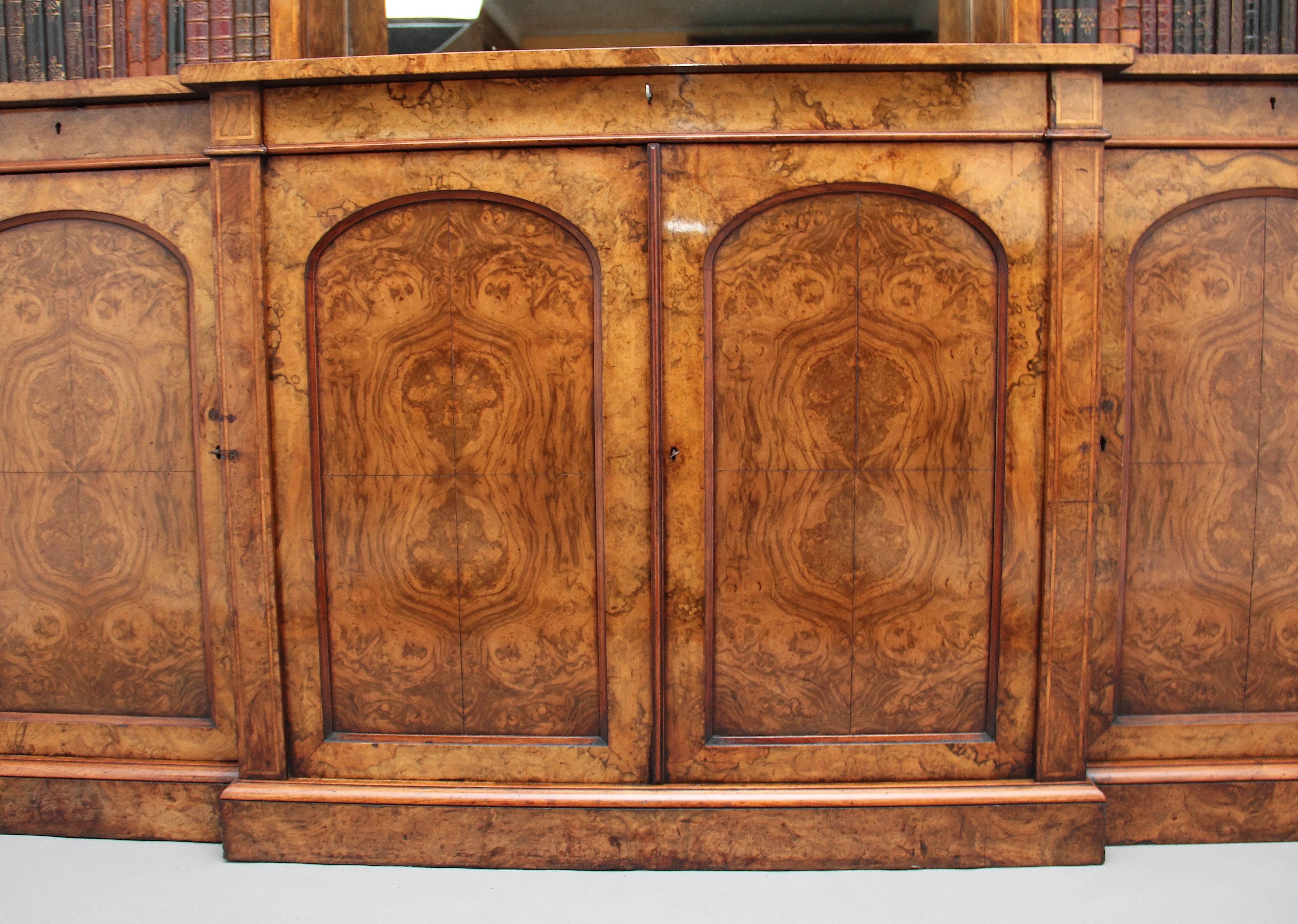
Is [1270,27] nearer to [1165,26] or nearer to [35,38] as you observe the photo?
[1165,26]

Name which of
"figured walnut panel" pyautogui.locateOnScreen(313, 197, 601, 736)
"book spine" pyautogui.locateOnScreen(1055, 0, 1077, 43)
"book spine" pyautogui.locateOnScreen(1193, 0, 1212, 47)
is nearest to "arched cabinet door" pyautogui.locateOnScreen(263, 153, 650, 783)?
"figured walnut panel" pyautogui.locateOnScreen(313, 197, 601, 736)

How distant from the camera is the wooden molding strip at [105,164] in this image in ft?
6.83

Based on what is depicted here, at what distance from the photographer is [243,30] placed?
2102 mm

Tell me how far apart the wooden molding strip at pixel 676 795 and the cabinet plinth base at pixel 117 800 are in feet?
0.53

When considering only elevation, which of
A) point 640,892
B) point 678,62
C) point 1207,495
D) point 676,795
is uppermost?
→ point 678,62

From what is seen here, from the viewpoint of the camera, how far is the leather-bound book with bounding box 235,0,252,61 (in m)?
2.10

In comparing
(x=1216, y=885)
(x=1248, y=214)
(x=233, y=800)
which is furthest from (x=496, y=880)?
(x=1248, y=214)

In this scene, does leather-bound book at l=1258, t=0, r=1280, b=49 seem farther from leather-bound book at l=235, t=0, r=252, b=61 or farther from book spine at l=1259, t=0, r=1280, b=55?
leather-bound book at l=235, t=0, r=252, b=61

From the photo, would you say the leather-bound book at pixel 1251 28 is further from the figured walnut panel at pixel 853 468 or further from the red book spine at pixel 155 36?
the red book spine at pixel 155 36

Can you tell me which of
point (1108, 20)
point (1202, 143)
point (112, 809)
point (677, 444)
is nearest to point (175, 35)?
point (677, 444)

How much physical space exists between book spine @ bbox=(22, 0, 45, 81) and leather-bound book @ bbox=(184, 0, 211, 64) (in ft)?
1.69

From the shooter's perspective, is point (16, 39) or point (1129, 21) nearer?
point (1129, 21)

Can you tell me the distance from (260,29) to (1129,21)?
2.60 metres

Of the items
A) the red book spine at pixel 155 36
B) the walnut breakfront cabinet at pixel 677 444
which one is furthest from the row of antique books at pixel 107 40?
the walnut breakfront cabinet at pixel 677 444
